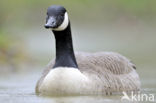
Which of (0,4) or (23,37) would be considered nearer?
(23,37)

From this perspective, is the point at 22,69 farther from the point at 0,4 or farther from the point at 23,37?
the point at 0,4

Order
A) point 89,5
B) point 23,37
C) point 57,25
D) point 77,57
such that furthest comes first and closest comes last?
point 89,5 < point 23,37 < point 77,57 < point 57,25

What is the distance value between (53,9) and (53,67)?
1107 millimetres

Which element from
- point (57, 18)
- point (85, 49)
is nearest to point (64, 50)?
point (57, 18)

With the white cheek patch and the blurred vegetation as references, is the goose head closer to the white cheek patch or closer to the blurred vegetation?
the white cheek patch

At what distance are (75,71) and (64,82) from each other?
0.36 meters

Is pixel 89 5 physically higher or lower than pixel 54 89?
higher

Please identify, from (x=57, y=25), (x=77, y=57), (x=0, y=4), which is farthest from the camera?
(x=0, y=4)

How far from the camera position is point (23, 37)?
25078 mm

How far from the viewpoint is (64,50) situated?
1561 cm

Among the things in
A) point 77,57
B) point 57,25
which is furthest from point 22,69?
point 57,25

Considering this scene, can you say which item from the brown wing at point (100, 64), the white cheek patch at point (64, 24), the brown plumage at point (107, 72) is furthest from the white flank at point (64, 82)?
the white cheek patch at point (64, 24)

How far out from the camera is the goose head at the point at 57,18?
14.9m

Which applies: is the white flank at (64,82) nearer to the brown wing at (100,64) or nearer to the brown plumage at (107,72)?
the brown plumage at (107,72)
